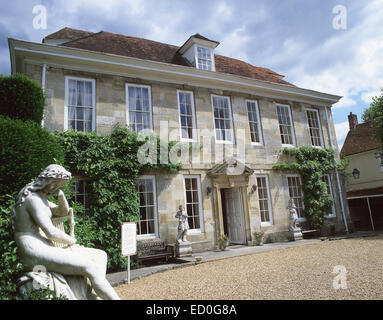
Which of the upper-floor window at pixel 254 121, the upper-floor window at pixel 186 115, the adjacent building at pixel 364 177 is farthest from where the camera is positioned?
the adjacent building at pixel 364 177

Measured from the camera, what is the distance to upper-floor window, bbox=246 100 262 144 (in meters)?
12.2

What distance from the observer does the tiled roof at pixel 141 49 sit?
34.0 feet

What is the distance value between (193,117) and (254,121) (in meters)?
3.25

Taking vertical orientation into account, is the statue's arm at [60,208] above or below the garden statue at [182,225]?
above

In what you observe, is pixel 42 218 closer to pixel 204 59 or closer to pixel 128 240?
pixel 128 240

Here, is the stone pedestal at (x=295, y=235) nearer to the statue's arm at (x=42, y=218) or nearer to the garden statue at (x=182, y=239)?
the garden statue at (x=182, y=239)

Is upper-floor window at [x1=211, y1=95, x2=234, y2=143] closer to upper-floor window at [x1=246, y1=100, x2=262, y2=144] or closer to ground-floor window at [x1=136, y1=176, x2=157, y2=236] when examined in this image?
upper-floor window at [x1=246, y1=100, x2=262, y2=144]

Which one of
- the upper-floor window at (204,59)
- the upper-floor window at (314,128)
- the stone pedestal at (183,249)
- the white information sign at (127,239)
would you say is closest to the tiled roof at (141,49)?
the upper-floor window at (204,59)

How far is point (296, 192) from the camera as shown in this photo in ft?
41.4

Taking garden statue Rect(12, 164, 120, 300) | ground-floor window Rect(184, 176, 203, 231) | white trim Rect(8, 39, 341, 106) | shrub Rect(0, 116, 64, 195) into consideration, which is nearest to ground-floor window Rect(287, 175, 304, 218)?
white trim Rect(8, 39, 341, 106)

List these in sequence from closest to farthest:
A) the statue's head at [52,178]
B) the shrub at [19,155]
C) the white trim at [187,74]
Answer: the statue's head at [52,178], the shrub at [19,155], the white trim at [187,74]

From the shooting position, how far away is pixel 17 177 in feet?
15.4

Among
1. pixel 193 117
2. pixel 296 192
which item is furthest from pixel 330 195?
pixel 193 117

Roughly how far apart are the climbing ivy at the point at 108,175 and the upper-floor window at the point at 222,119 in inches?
147
